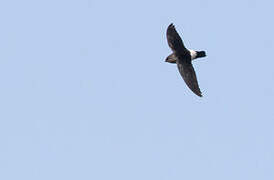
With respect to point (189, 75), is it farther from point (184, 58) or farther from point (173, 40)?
point (173, 40)

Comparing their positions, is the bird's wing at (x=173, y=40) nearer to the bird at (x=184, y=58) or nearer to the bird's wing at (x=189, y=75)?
the bird at (x=184, y=58)

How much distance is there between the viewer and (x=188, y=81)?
47.8 meters

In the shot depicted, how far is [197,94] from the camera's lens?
4728 cm

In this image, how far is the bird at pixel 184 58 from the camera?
47375 millimetres

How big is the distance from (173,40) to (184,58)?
1.08 metres

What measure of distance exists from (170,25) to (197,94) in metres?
2.95

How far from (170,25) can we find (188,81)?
2.48 metres

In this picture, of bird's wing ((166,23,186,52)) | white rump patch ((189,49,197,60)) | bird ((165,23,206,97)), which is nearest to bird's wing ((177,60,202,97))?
bird ((165,23,206,97))

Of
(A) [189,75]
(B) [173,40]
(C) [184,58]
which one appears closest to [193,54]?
(C) [184,58]

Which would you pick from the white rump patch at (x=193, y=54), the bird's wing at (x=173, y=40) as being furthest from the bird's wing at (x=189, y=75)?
the bird's wing at (x=173, y=40)

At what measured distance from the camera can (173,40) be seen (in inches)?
1864

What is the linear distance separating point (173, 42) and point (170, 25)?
85cm

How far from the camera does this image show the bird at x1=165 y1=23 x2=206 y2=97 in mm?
47375

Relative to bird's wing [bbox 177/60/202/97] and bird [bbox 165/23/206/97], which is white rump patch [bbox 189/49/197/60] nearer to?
bird [bbox 165/23/206/97]
